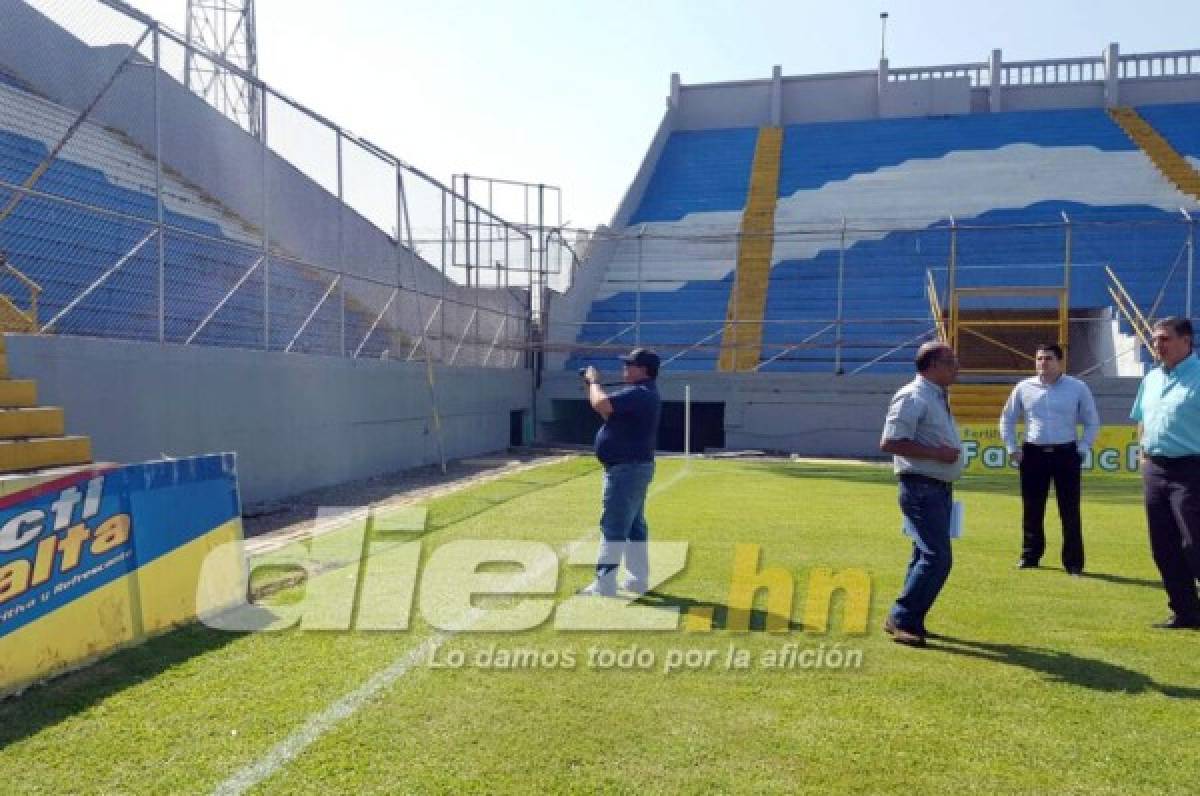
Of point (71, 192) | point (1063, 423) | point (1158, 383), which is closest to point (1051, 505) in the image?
point (1063, 423)

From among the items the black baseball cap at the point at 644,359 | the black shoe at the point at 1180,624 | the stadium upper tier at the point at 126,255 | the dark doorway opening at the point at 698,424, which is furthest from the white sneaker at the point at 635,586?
the dark doorway opening at the point at 698,424

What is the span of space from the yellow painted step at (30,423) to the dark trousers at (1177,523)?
7096mm

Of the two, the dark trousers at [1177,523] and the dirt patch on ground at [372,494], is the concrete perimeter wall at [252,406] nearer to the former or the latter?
the dirt patch on ground at [372,494]

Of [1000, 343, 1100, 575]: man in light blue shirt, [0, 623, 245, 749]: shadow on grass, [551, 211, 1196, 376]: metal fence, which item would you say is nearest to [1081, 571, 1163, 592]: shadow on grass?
[1000, 343, 1100, 575]: man in light blue shirt

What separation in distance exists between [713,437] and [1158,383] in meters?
15.7

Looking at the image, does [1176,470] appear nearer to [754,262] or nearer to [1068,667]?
[1068,667]

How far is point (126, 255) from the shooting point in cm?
889

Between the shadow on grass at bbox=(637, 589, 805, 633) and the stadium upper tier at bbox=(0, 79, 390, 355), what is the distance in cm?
584

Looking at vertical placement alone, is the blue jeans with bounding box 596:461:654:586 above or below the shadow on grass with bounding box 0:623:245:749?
above

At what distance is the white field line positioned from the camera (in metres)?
3.35

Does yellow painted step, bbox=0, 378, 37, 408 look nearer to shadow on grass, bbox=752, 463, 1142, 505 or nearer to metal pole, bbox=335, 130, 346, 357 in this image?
metal pole, bbox=335, 130, 346, 357

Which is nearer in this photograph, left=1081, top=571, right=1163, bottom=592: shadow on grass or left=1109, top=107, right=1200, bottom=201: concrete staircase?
left=1081, top=571, right=1163, bottom=592: shadow on grass

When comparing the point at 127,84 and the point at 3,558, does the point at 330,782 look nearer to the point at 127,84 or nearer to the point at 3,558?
the point at 3,558

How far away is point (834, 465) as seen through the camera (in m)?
16.0
